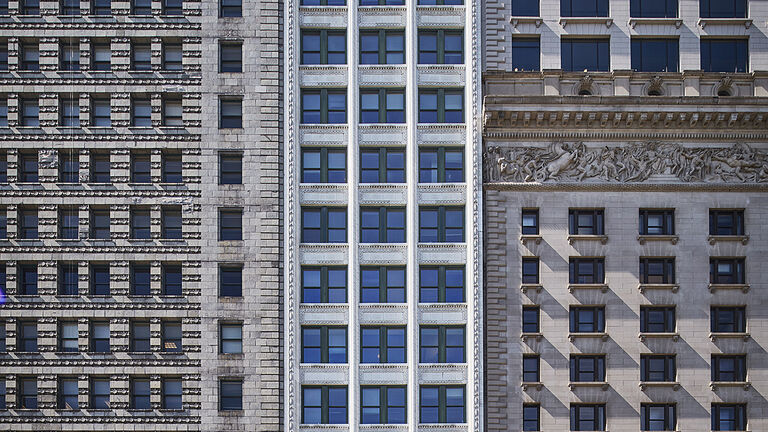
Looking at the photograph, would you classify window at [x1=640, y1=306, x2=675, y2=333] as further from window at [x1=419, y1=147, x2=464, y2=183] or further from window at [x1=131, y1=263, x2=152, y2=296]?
window at [x1=131, y1=263, x2=152, y2=296]

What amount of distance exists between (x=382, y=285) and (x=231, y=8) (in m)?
17.2

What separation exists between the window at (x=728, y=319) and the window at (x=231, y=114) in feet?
88.2

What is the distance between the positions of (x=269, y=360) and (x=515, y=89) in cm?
1920

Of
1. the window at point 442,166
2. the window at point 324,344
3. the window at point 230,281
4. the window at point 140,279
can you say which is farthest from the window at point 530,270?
the window at point 140,279

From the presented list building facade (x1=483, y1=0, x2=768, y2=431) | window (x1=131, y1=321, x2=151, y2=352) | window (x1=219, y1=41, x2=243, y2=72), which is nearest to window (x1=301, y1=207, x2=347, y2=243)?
building facade (x1=483, y1=0, x2=768, y2=431)

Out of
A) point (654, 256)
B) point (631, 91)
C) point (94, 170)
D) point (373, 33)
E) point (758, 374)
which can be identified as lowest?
point (758, 374)

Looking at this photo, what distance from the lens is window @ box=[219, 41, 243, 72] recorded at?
158 feet

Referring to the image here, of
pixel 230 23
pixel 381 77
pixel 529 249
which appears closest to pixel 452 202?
pixel 529 249

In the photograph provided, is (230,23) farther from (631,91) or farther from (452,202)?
(631,91)

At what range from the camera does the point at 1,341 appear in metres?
46.9

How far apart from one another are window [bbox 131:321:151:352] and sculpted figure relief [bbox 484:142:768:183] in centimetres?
1973

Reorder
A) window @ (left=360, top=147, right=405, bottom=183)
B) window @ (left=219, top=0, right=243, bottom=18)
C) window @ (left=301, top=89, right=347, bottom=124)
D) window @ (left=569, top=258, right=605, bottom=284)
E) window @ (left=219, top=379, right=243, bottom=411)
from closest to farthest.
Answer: window @ (left=219, top=379, right=243, bottom=411) < window @ (left=569, top=258, right=605, bottom=284) < window @ (left=360, top=147, right=405, bottom=183) < window @ (left=301, top=89, right=347, bottom=124) < window @ (left=219, top=0, right=243, bottom=18)

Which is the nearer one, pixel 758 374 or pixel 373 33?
pixel 758 374

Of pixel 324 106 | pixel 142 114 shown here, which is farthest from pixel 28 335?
pixel 324 106
